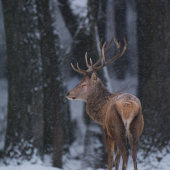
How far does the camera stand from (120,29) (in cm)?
811

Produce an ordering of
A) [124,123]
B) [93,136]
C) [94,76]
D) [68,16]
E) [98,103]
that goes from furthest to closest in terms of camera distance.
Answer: [68,16] < [93,136] < [94,76] < [98,103] < [124,123]

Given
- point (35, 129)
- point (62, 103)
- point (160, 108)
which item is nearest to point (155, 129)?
point (160, 108)

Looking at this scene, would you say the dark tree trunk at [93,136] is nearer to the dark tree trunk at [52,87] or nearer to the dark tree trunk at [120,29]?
the dark tree trunk at [52,87]

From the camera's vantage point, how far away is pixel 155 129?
661cm

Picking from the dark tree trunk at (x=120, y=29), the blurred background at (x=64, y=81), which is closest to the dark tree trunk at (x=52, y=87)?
the blurred background at (x=64, y=81)

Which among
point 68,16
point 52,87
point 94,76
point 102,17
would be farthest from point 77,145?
point 102,17

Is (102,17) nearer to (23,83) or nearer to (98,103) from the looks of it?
(23,83)

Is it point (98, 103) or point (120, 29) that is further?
point (120, 29)

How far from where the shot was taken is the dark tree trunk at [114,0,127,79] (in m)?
A: 8.00

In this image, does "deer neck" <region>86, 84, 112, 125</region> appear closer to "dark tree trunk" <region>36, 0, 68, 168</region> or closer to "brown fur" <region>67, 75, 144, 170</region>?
"brown fur" <region>67, 75, 144, 170</region>

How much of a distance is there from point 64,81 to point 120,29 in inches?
97.6

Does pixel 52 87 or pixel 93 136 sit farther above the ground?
pixel 52 87

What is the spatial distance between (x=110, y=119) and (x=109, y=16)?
4253 mm

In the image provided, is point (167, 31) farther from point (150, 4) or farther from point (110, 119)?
point (110, 119)
